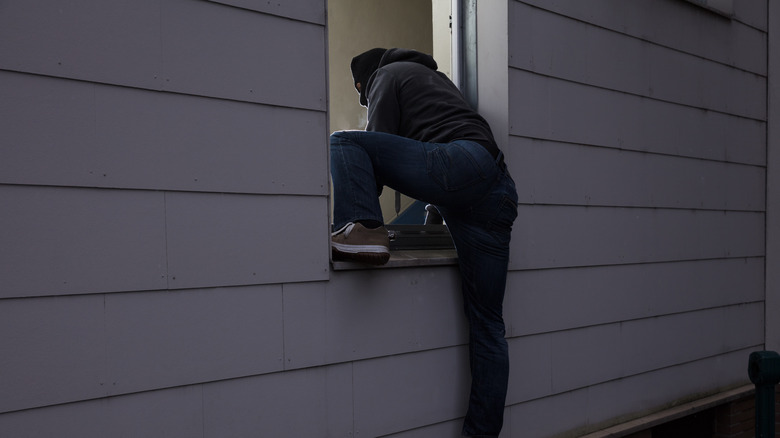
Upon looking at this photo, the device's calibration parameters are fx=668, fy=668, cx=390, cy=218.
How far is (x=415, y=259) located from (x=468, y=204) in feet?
1.01

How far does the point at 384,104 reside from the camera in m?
2.64

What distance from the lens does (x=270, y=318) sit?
2264 mm

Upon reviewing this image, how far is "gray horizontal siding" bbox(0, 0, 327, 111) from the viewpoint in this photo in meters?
1.83

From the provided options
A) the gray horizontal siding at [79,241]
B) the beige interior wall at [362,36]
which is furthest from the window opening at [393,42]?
the gray horizontal siding at [79,241]

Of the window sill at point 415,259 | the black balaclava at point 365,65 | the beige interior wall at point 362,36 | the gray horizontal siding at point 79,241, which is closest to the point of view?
the gray horizontal siding at point 79,241

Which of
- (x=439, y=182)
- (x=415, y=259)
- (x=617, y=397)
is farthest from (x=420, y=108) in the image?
(x=617, y=397)

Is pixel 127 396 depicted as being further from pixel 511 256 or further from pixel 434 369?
pixel 511 256

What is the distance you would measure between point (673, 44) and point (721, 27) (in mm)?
581

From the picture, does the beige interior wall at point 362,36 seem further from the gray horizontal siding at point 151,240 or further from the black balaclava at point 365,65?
the gray horizontal siding at point 151,240

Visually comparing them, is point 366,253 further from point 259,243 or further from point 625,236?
point 625,236

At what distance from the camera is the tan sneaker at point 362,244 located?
2.37 meters

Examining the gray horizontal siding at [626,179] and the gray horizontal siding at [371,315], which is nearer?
the gray horizontal siding at [371,315]

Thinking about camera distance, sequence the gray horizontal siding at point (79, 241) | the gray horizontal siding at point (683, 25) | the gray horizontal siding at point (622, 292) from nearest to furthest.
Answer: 1. the gray horizontal siding at point (79, 241)
2. the gray horizontal siding at point (622, 292)
3. the gray horizontal siding at point (683, 25)

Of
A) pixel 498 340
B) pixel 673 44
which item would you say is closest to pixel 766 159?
pixel 673 44
